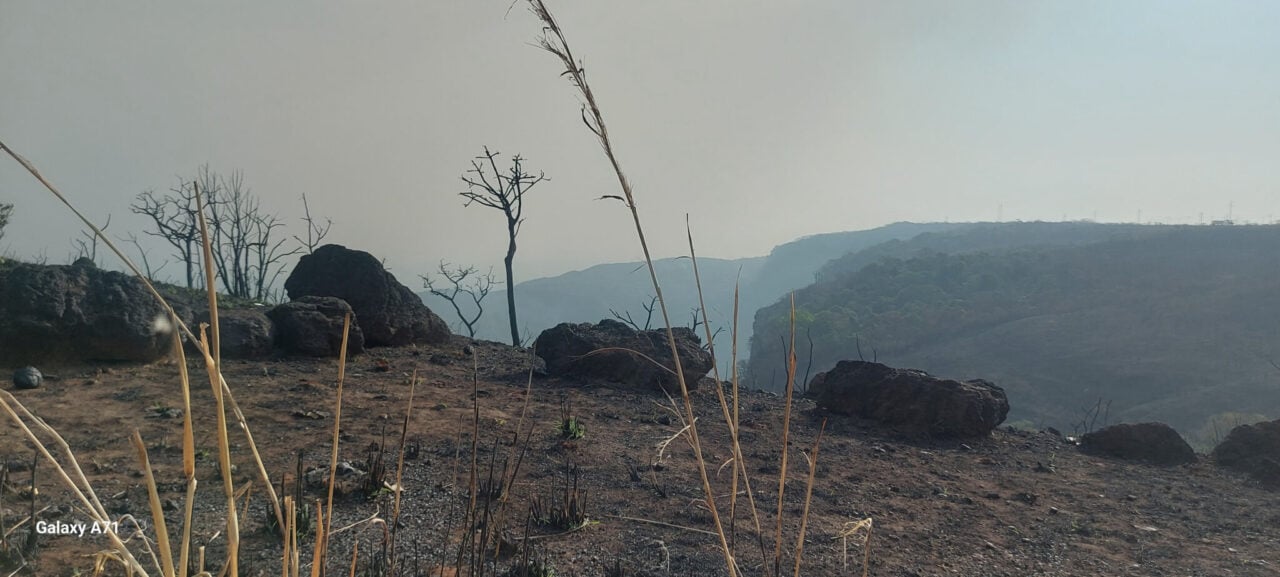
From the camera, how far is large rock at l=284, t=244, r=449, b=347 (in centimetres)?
1039

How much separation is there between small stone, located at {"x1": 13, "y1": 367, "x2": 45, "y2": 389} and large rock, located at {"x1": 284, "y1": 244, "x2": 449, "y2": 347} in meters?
3.72

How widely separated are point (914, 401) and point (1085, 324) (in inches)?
2029

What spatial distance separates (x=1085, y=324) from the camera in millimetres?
51719

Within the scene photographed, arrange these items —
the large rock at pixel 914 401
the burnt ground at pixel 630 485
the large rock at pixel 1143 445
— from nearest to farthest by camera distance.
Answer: the burnt ground at pixel 630 485, the large rock at pixel 1143 445, the large rock at pixel 914 401

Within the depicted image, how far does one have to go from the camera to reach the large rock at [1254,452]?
7516 mm

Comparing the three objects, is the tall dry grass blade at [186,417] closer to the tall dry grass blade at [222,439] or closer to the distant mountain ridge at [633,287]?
the tall dry grass blade at [222,439]

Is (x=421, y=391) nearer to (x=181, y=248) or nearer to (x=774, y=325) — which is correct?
(x=181, y=248)

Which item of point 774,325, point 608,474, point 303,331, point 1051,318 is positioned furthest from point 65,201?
point 774,325

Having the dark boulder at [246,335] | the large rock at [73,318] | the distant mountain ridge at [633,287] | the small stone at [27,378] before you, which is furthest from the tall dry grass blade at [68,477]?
the distant mountain ridge at [633,287]

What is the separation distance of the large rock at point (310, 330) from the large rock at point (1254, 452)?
1019cm

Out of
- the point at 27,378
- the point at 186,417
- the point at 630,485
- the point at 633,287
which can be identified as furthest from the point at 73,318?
the point at 633,287

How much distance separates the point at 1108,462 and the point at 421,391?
7.61m

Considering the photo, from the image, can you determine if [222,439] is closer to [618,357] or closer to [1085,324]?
[618,357]

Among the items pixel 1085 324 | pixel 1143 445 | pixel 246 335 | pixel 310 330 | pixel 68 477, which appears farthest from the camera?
pixel 1085 324
